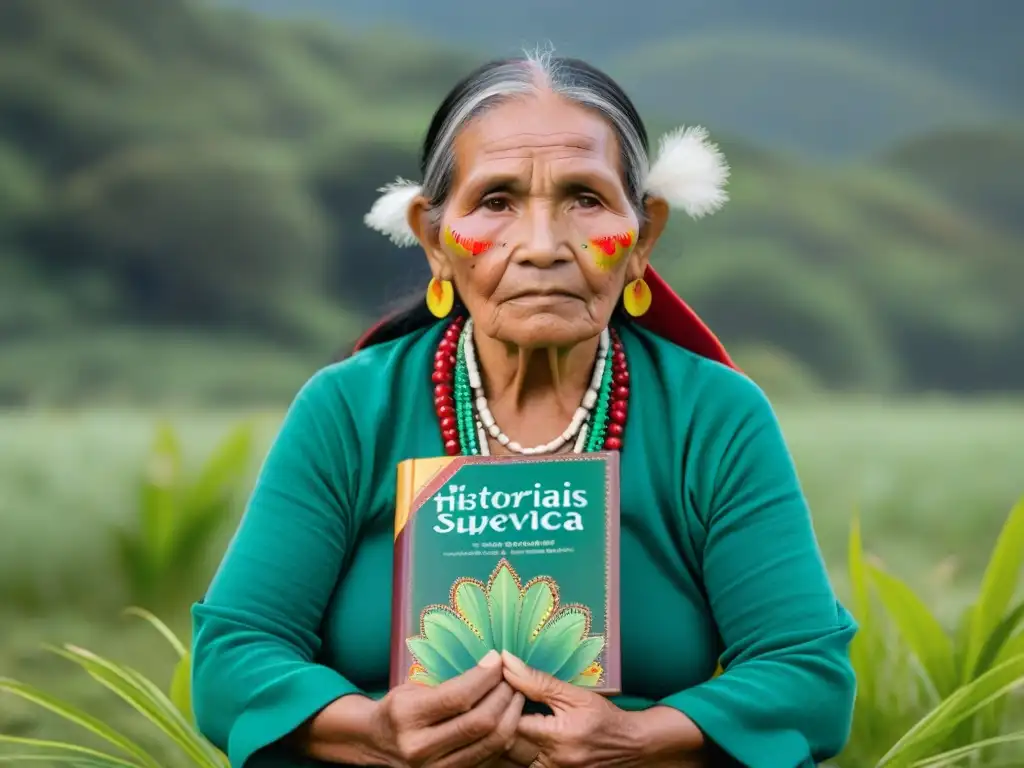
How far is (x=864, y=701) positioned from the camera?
304cm

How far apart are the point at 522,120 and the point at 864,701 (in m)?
1.72

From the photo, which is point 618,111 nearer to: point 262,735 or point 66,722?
point 262,735

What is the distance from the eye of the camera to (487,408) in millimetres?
2088

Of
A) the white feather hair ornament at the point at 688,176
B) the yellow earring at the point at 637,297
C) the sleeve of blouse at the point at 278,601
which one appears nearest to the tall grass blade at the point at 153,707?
the sleeve of blouse at the point at 278,601

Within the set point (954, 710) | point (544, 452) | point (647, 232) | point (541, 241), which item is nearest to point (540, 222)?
point (541, 241)

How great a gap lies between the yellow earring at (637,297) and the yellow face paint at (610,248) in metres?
0.15

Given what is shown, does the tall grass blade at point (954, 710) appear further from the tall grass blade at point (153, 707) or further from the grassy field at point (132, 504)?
the tall grass blade at point (153, 707)

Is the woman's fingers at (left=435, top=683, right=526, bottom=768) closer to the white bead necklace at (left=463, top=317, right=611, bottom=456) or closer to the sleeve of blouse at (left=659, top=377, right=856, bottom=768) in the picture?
the sleeve of blouse at (left=659, top=377, right=856, bottom=768)

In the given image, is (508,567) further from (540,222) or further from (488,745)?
(540,222)

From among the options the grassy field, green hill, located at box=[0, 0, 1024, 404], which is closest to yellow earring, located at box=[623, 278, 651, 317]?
the grassy field

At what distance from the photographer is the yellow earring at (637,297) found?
212 cm

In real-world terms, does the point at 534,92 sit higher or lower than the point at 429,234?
higher

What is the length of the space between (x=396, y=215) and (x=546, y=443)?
1.47 feet

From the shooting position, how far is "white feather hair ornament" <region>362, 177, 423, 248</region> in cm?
217
